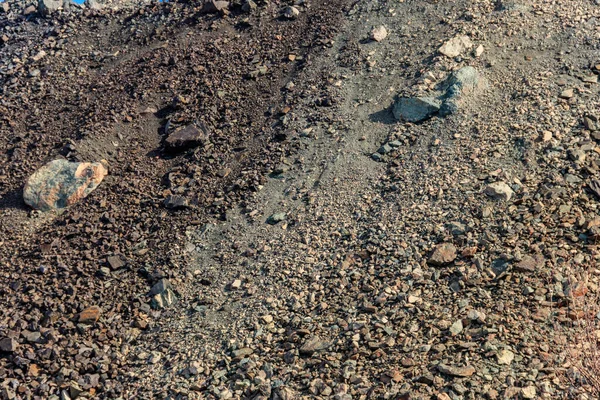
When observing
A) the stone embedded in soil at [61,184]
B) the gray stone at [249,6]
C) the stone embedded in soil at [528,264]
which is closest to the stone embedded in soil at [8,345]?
the stone embedded in soil at [61,184]

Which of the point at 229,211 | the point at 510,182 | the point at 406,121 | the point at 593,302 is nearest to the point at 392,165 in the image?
the point at 406,121

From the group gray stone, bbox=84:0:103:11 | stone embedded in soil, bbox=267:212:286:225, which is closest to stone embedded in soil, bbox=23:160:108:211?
stone embedded in soil, bbox=267:212:286:225

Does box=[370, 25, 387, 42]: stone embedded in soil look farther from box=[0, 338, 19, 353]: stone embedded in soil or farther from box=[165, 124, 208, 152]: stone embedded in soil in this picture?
box=[0, 338, 19, 353]: stone embedded in soil

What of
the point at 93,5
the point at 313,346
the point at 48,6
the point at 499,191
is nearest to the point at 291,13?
the point at 93,5

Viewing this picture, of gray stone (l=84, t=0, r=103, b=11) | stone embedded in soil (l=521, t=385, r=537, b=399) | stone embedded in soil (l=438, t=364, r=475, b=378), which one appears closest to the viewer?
stone embedded in soil (l=521, t=385, r=537, b=399)

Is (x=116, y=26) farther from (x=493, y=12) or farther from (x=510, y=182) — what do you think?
(x=510, y=182)

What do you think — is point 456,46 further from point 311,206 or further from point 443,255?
point 443,255
